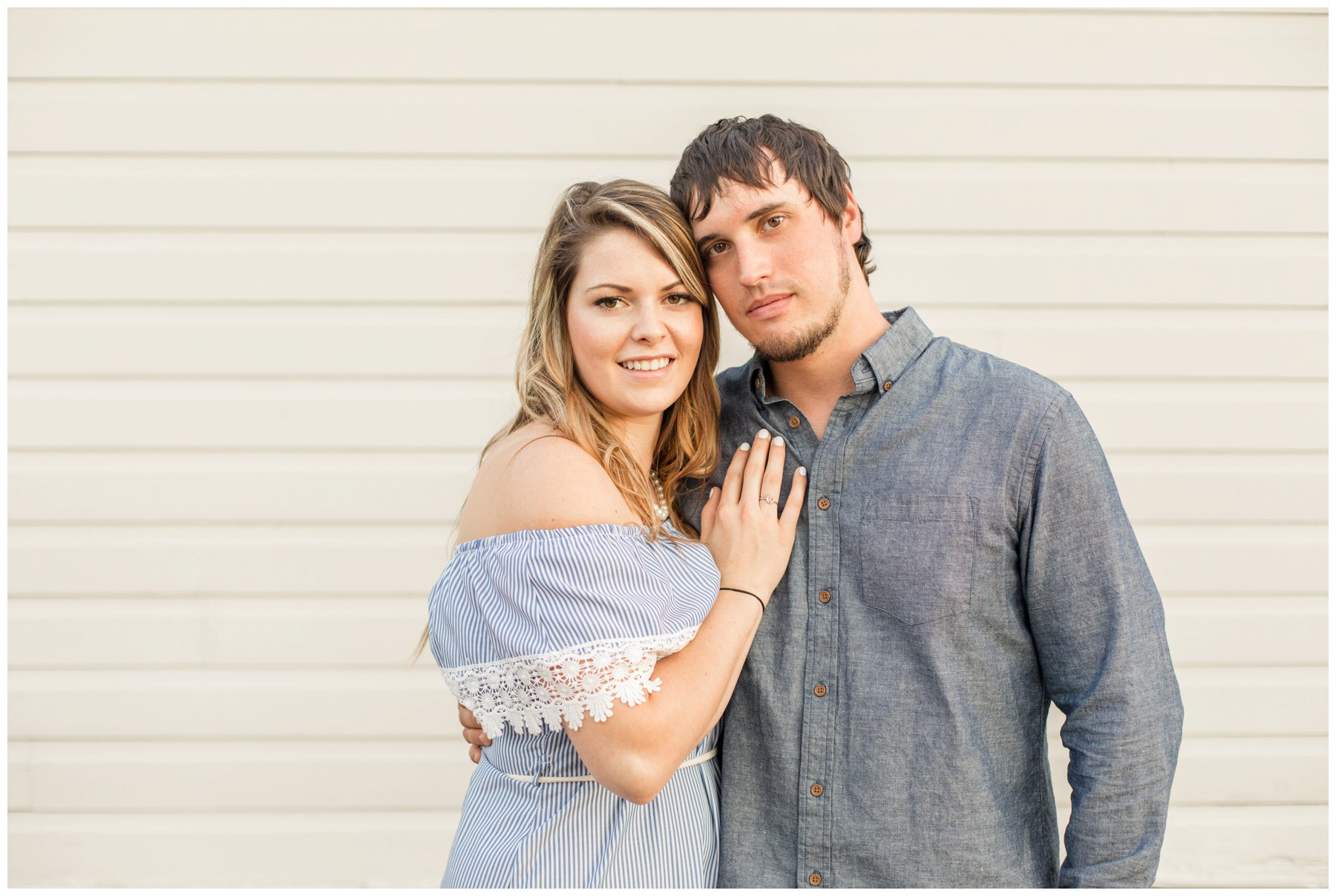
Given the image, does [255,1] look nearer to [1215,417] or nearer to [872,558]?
[872,558]

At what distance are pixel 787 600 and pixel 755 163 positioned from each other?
0.82 metres

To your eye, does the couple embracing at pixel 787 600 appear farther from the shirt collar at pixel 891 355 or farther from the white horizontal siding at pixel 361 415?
the white horizontal siding at pixel 361 415

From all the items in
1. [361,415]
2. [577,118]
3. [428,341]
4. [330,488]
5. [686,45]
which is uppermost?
[686,45]

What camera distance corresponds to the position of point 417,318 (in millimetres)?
2629

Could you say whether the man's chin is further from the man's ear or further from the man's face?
the man's ear

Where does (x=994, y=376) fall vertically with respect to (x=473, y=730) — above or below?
above

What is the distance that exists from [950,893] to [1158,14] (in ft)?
7.87

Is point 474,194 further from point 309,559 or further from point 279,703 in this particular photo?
point 279,703

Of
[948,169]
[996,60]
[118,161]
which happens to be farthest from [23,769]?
[996,60]

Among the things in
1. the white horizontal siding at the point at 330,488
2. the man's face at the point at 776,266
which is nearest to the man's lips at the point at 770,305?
the man's face at the point at 776,266

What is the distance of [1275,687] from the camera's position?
2637 mm

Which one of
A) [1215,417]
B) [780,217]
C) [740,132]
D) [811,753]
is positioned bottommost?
[811,753]

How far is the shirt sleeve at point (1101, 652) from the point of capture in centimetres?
151

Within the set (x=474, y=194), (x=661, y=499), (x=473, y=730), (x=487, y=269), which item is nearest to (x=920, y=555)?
(x=661, y=499)
